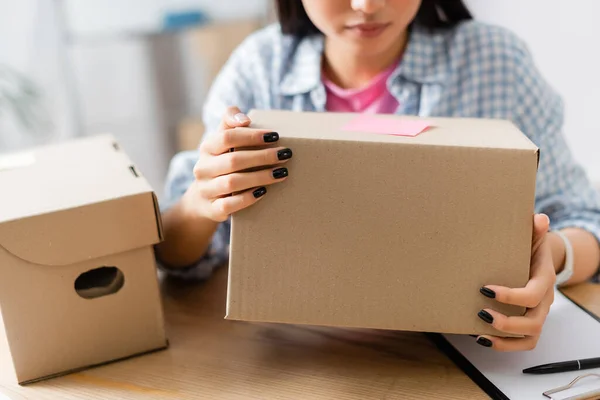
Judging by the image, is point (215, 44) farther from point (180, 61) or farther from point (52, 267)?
point (52, 267)

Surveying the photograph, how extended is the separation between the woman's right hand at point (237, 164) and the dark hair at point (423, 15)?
0.38m

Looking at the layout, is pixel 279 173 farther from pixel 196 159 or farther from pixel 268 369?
pixel 196 159

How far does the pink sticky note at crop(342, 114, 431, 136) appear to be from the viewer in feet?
2.16

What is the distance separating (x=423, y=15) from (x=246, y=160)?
1.63ft

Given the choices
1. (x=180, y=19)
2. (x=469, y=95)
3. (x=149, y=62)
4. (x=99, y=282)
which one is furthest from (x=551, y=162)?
(x=149, y=62)

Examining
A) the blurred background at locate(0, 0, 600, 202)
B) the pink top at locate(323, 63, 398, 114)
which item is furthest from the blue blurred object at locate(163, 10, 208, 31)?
the pink top at locate(323, 63, 398, 114)

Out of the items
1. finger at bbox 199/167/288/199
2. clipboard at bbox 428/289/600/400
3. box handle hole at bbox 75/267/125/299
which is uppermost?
finger at bbox 199/167/288/199

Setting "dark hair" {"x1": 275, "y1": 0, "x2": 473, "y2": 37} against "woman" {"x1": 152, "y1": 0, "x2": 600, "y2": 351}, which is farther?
"dark hair" {"x1": 275, "y1": 0, "x2": 473, "y2": 37}

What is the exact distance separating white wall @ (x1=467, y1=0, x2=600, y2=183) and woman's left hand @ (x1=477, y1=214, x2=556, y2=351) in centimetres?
125

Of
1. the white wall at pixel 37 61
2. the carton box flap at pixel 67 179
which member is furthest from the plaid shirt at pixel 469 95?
the white wall at pixel 37 61

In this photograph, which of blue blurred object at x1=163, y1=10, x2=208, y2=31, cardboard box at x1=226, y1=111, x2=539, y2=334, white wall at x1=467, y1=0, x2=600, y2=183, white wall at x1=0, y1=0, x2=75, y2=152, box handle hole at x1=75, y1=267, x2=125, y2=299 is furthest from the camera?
blue blurred object at x1=163, y1=10, x2=208, y2=31

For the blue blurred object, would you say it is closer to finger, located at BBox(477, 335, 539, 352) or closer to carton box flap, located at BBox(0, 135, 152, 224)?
carton box flap, located at BBox(0, 135, 152, 224)

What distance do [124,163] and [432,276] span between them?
0.41 metres

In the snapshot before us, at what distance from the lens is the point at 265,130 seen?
0.64 metres
